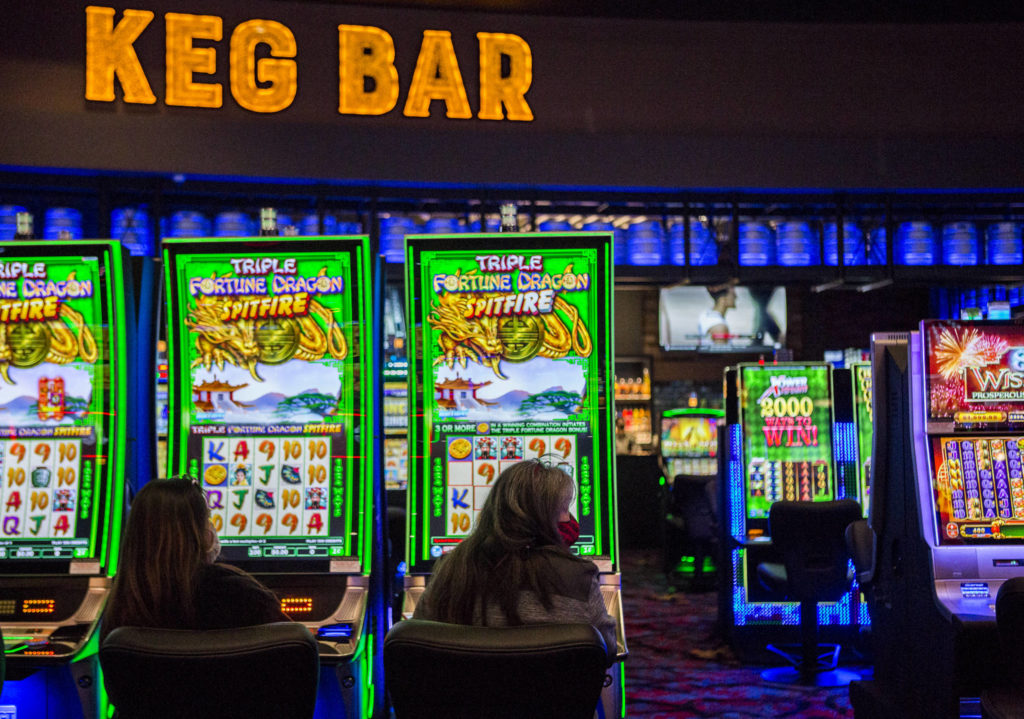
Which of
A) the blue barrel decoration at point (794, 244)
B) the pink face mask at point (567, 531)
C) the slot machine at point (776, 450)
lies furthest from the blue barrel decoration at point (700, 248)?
the pink face mask at point (567, 531)

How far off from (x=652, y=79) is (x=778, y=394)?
7.18ft

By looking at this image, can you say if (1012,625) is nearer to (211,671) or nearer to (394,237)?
(211,671)

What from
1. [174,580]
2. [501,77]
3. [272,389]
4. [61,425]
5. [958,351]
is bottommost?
[174,580]

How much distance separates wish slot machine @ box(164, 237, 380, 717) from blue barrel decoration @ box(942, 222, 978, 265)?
12.4 ft

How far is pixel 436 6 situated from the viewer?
497 centimetres

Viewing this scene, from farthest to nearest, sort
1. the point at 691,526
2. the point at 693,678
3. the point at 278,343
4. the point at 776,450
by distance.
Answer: the point at 691,526 → the point at 776,450 → the point at 693,678 → the point at 278,343

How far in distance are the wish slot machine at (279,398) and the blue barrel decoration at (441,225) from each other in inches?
68.5

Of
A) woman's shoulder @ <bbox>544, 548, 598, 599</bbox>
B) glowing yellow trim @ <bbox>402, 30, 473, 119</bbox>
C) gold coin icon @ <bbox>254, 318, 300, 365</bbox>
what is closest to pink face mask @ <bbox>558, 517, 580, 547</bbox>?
woman's shoulder @ <bbox>544, 548, 598, 599</bbox>

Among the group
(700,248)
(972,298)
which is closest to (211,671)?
(700,248)

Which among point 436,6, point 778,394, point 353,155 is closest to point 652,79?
point 436,6

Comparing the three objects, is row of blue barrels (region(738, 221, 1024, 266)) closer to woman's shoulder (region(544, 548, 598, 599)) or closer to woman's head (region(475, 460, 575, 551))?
woman's head (region(475, 460, 575, 551))

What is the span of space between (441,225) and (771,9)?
2113 mm

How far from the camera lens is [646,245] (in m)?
5.44

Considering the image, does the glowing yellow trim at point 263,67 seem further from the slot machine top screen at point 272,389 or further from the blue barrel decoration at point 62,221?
the slot machine top screen at point 272,389
